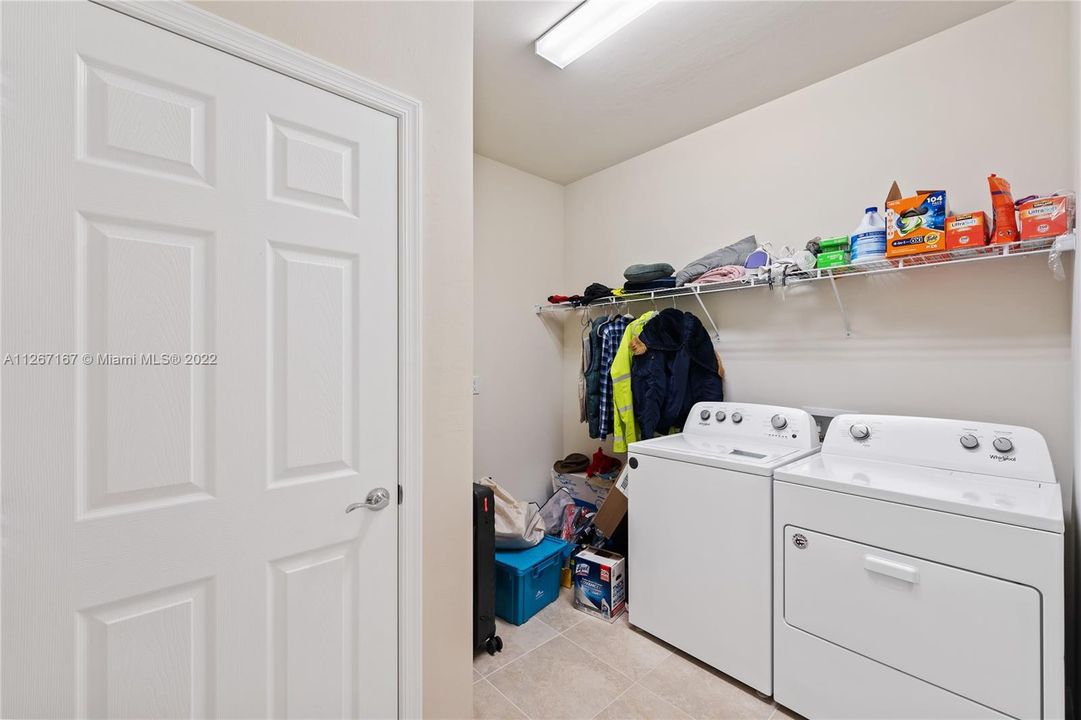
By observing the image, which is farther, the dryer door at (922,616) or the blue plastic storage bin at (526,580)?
the blue plastic storage bin at (526,580)

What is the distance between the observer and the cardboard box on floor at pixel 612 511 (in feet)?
8.56

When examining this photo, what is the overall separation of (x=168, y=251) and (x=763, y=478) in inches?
78.4

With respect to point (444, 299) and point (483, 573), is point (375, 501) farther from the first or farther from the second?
point (483, 573)

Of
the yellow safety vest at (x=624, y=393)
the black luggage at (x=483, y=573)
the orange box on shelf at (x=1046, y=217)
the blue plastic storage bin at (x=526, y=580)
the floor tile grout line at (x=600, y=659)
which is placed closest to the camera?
the orange box on shelf at (x=1046, y=217)

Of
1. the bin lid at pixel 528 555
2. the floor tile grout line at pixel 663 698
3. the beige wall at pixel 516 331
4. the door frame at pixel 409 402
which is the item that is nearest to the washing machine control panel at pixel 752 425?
the bin lid at pixel 528 555

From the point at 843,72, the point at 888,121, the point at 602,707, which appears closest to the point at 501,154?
the point at 843,72

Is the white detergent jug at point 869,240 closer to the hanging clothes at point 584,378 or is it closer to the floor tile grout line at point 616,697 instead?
the hanging clothes at point 584,378

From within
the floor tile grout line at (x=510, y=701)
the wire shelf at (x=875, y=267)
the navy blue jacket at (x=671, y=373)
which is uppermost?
the wire shelf at (x=875, y=267)

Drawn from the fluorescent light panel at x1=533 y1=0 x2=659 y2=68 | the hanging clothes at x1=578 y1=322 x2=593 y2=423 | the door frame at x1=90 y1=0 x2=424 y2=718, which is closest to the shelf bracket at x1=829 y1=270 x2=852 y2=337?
the hanging clothes at x1=578 y1=322 x2=593 y2=423

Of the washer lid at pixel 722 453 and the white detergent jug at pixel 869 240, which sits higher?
the white detergent jug at pixel 869 240

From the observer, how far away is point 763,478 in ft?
5.87

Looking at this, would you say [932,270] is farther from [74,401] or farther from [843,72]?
[74,401]

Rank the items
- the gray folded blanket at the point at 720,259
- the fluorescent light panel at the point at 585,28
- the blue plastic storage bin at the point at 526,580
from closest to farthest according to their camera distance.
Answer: the fluorescent light panel at the point at 585,28, the blue plastic storage bin at the point at 526,580, the gray folded blanket at the point at 720,259

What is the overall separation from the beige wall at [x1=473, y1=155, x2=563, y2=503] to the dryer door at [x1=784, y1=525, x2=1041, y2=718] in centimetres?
193
